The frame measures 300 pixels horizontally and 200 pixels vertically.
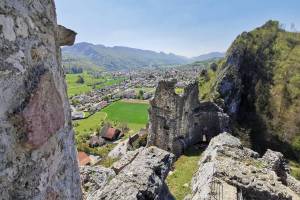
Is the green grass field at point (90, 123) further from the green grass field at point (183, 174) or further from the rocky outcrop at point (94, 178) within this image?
the rocky outcrop at point (94, 178)

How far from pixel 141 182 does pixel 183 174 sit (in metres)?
10.8

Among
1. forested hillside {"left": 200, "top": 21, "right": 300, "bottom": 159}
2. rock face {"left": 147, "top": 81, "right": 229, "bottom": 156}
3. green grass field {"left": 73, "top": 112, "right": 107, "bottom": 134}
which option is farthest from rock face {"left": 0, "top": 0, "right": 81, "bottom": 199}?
green grass field {"left": 73, "top": 112, "right": 107, "bottom": 134}

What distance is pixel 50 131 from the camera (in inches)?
124

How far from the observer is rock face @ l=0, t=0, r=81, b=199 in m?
2.64

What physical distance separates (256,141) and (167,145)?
3072 centimetres

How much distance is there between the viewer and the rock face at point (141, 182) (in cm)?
827

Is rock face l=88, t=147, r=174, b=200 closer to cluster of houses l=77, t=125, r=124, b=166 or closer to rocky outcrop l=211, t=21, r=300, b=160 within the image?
rocky outcrop l=211, t=21, r=300, b=160

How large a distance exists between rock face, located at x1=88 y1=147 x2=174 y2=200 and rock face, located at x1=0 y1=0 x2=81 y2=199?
15.8 feet

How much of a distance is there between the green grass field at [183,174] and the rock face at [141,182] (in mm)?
6018

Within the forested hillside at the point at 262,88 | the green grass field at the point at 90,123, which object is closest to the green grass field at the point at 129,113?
the green grass field at the point at 90,123

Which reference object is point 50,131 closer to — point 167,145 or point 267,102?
point 167,145

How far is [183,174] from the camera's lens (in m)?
19.1

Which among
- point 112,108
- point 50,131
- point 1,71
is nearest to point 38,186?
point 50,131

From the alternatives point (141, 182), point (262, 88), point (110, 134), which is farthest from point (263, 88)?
point (141, 182)
